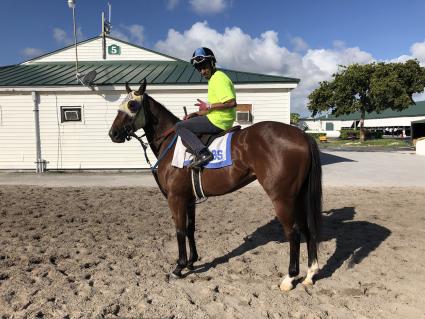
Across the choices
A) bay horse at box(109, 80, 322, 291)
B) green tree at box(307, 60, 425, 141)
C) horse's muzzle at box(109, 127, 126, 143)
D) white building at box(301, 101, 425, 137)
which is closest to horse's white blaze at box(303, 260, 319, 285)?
bay horse at box(109, 80, 322, 291)

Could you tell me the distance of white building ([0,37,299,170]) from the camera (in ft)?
44.3

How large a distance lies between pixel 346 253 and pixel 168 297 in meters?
2.78

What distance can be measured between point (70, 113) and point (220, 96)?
11.2m

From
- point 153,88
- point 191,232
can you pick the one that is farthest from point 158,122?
point 153,88

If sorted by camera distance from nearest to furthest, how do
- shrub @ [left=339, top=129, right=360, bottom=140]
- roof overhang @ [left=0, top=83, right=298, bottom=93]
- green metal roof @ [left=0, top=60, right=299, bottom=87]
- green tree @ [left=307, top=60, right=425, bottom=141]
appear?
roof overhang @ [left=0, top=83, right=298, bottom=93] → green metal roof @ [left=0, top=60, right=299, bottom=87] → green tree @ [left=307, top=60, right=425, bottom=141] → shrub @ [left=339, top=129, right=360, bottom=140]

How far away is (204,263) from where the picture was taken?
15.6 ft

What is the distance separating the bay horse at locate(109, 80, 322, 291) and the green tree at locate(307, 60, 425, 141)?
4046cm

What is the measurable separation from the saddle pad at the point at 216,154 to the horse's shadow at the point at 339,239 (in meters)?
1.42

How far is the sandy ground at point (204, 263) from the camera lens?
343 centimetres

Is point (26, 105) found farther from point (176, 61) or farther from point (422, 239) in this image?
point (422, 239)

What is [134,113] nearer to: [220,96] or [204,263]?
[220,96]

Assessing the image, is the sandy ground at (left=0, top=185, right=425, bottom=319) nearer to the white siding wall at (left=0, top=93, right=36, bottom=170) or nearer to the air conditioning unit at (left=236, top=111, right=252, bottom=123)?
the air conditioning unit at (left=236, top=111, right=252, bottom=123)

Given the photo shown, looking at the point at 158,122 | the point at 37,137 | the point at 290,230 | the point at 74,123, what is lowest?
the point at 290,230

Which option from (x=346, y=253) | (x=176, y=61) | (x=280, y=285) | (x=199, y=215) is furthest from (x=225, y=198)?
(x=176, y=61)
